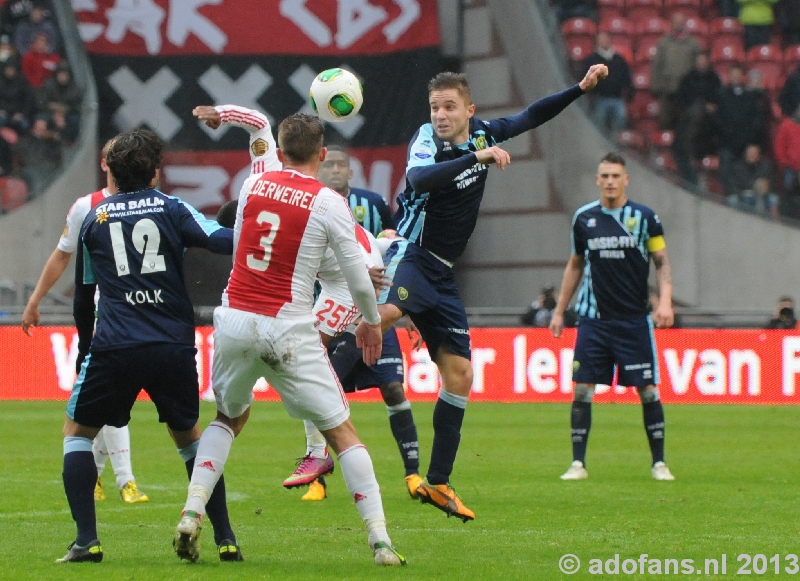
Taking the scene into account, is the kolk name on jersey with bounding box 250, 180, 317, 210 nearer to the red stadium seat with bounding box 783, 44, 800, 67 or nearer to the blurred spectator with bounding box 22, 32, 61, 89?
the blurred spectator with bounding box 22, 32, 61, 89

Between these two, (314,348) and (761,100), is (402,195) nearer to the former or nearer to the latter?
(314,348)

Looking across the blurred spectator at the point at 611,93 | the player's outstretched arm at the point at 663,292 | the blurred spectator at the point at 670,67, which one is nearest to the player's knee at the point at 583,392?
the player's outstretched arm at the point at 663,292

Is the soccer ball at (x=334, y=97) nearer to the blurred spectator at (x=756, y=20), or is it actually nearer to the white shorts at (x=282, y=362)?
the white shorts at (x=282, y=362)

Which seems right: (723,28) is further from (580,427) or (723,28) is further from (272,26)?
(580,427)

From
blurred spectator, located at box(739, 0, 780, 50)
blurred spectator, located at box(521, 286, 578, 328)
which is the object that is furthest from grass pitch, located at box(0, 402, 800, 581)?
blurred spectator, located at box(739, 0, 780, 50)

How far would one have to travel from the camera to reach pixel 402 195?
7.93 m

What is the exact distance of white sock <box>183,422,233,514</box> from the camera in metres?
5.91

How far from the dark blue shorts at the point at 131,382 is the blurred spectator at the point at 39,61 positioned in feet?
59.0

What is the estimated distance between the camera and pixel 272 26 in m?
23.9

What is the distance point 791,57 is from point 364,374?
16991 millimetres

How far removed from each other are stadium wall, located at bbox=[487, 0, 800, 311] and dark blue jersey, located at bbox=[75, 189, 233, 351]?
1710 centimetres

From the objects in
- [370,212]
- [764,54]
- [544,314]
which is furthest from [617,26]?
[370,212]

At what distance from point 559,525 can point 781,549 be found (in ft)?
4.43

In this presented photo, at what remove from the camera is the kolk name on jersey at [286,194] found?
19.6 ft
